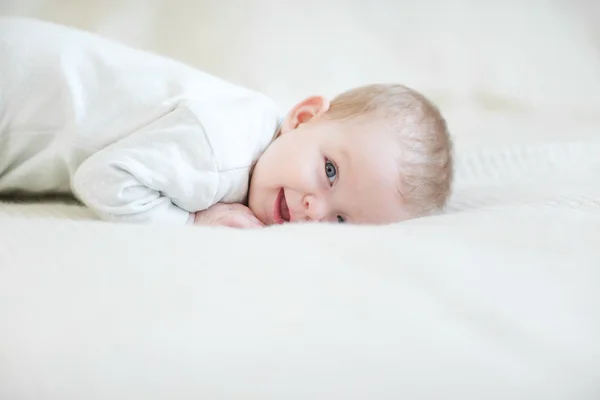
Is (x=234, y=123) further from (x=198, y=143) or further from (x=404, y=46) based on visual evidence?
(x=404, y=46)

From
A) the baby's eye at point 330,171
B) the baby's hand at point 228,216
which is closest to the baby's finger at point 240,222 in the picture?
the baby's hand at point 228,216

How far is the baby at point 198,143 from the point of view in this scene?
2.81 feet

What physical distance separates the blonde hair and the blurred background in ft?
1.05

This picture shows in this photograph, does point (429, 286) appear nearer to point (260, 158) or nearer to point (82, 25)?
point (260, 158)

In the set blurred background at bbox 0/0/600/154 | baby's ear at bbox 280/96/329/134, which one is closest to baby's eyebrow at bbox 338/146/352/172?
baby's ear at bbox 280/96/329/134

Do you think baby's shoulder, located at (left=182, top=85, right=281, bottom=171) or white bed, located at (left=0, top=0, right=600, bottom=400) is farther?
baby's shoulder, located at (left=182, top=85, right=281, bottom=171)

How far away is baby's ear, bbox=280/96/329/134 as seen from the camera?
100 centimetres

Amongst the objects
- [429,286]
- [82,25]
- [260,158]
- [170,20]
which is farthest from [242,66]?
[429,286]

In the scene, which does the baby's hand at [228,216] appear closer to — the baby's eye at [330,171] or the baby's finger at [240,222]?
the baby's finger at [240,222]

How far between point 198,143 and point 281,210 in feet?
0.53

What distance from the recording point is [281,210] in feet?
3.06

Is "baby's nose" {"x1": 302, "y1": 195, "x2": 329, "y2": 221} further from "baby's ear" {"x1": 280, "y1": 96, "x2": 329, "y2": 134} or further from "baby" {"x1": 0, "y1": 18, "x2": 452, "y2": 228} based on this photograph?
"baby's ear" {"x1": 280, "y1": 96, "x2": 329, "y2": 134}

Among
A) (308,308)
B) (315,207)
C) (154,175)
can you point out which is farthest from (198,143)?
(308,308)

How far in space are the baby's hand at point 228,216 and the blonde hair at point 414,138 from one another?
0.64ft
